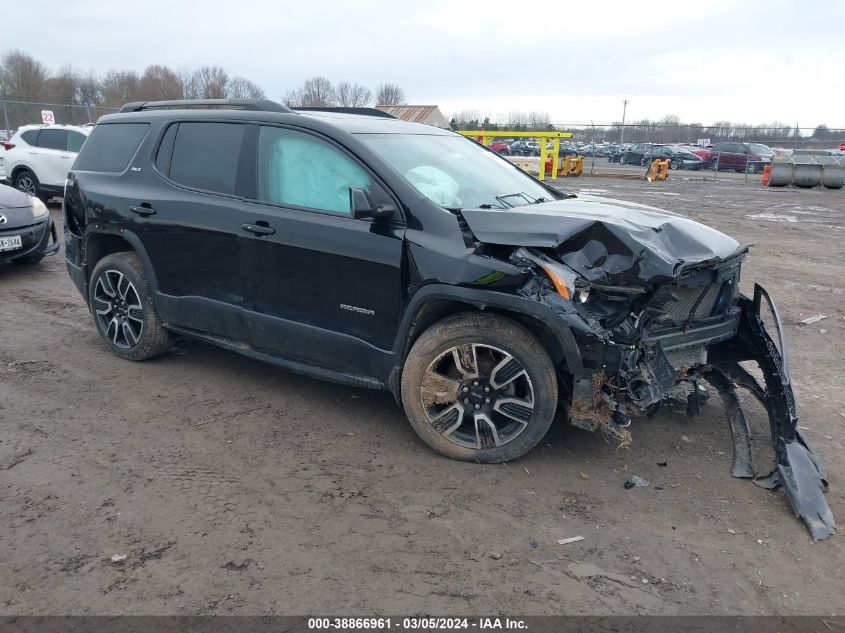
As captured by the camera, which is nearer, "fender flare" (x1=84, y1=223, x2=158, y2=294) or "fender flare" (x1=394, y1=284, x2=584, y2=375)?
"fender flare" (x1=394, y1=284, x2=584, y2=375)

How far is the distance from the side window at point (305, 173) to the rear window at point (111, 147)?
4.39 ft

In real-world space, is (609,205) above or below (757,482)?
above

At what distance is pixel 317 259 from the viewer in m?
4.03

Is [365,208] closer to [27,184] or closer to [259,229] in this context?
[259,229]

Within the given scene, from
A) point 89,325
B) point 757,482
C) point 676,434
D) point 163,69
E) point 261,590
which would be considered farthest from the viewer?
point 163,69

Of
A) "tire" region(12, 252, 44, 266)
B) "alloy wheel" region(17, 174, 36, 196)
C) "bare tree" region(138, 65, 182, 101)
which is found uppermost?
"bare tree" region(138, 65, 182, 101)

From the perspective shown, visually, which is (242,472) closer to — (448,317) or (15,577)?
(15,577)

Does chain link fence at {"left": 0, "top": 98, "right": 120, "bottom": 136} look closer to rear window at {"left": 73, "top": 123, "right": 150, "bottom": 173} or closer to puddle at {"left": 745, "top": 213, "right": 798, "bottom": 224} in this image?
rear window at {"left": 73, "top": 123, "right": 150, "bottom": 173}

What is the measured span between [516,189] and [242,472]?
2572 millimetres

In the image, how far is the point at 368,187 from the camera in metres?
3.89

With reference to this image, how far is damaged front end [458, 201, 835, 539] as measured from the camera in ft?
11.1

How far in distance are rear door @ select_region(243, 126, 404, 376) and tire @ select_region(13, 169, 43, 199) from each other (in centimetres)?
1144

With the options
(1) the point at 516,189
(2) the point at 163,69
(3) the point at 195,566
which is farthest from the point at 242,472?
(2) the point at 163,69

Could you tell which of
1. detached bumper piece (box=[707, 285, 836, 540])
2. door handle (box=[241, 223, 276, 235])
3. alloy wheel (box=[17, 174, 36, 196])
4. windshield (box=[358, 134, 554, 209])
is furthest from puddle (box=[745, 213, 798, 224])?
alloy wheel (box=[17, 174, 36, 196])
